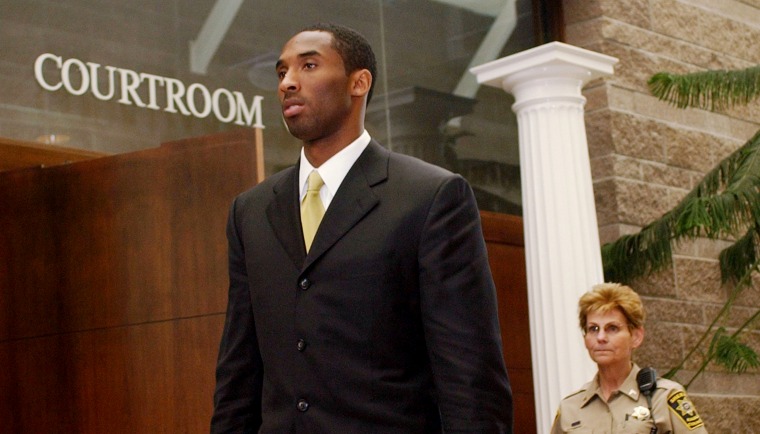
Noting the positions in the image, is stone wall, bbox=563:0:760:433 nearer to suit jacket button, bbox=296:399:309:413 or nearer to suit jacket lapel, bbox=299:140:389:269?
suit jacket lapel, bbox=299:140:389:269

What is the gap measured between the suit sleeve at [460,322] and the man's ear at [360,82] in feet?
0.74

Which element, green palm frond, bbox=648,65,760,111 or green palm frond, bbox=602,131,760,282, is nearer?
green palm frond, bbox=602,131,760,282

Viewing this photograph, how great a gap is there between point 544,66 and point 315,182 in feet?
13.5

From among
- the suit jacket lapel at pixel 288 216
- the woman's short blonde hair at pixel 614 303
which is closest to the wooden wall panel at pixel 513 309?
the woman's short blonde hair at pixel 614 303

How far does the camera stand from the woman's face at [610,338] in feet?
13.9

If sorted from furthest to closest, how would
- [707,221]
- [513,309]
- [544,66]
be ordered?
[513,309]
[544,66]
[707,221]

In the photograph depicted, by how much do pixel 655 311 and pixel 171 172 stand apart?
3462 mm

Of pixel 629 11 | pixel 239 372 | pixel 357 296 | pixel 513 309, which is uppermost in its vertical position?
pixel 629 11

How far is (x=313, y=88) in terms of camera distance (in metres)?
2.18

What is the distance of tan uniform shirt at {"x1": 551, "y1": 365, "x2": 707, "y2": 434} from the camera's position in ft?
13.0

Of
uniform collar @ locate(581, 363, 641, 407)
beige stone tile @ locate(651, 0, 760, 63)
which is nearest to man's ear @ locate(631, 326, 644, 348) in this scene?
uniform collar @ locate(581, 363, 641, 407)

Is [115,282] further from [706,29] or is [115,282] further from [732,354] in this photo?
[706,29]

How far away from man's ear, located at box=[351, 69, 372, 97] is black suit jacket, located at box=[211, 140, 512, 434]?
0.44 feet

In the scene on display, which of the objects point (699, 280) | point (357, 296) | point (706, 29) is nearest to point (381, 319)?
point (357, 296)
